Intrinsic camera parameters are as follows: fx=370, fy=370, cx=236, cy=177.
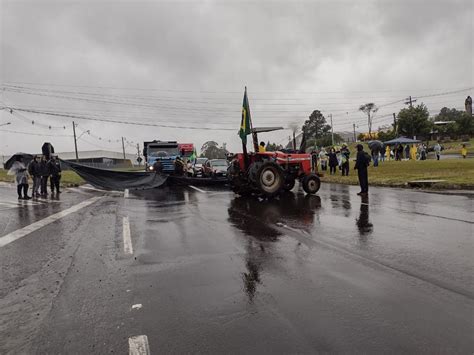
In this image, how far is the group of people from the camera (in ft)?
48.3

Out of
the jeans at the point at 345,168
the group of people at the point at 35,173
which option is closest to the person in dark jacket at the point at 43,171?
the group of people at the point at 35,173

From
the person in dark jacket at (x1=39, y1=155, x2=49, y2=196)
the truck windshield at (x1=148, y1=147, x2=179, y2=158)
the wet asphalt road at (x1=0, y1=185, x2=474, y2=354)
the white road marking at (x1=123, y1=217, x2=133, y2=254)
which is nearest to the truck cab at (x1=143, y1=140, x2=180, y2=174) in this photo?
the truck windshield at (x1=148, y1=147, x2=179, y2=158)

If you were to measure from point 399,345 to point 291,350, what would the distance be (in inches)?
33.5

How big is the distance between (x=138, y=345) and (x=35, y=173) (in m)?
14.9

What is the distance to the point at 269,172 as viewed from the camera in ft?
42.0

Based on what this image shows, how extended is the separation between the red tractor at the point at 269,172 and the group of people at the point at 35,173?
8.27 meters

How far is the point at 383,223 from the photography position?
7.63 m

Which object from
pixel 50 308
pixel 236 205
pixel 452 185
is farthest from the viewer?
pixel 452 185

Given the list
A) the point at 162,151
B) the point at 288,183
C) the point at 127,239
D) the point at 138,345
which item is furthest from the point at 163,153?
the point at 138,345

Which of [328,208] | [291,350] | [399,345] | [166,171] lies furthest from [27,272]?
[166,171]

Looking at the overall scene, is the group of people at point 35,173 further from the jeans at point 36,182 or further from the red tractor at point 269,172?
the red tractor at point 269,172

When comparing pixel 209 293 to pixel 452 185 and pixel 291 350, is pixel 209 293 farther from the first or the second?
pixel 452 185

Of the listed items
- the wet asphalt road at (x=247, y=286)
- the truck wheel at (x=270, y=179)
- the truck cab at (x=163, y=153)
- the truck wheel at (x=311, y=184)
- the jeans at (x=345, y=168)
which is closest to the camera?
the wet asphalt road at (x=247, y=286)

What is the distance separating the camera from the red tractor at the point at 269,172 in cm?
1270
